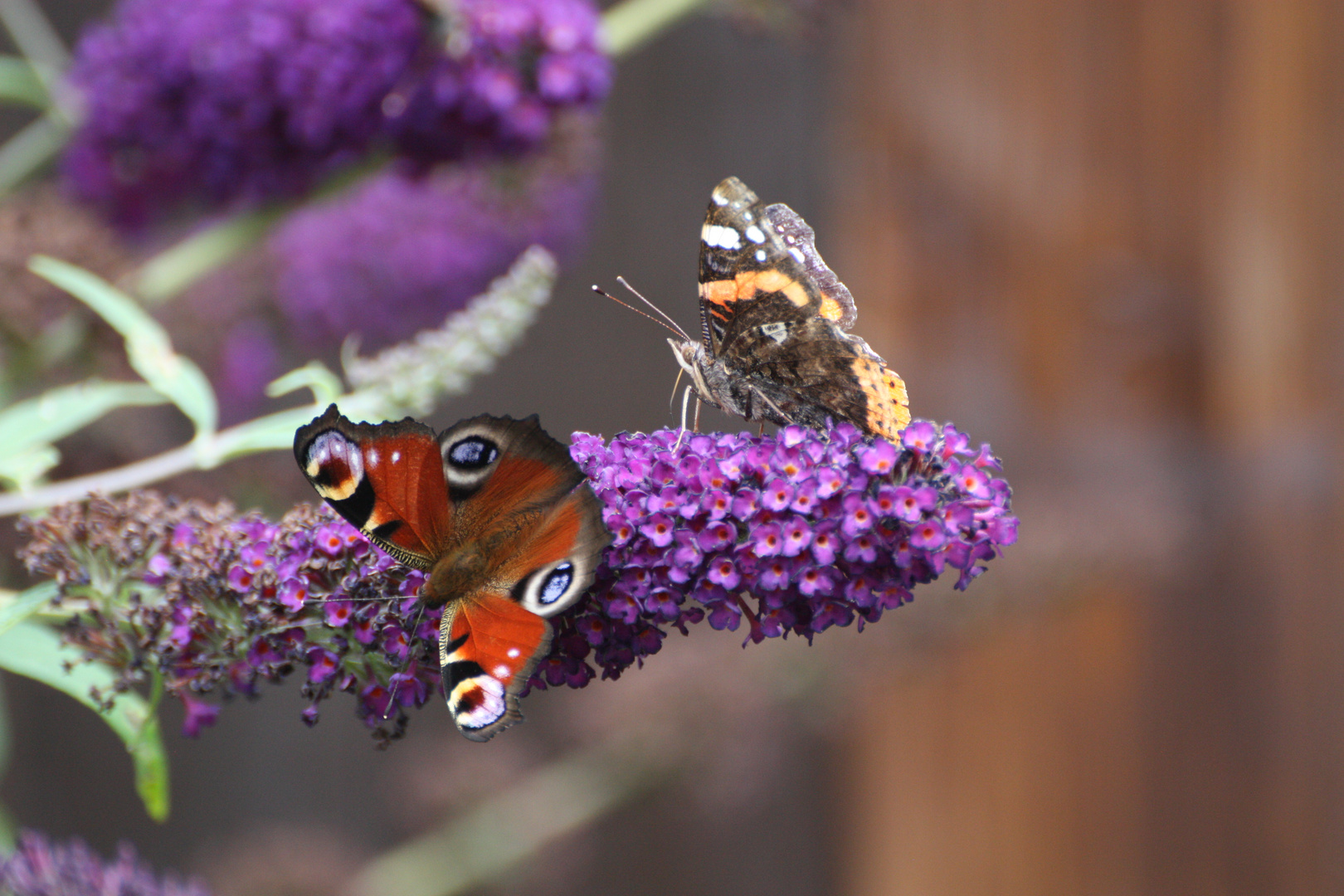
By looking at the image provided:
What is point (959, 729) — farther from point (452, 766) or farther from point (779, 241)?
point (779, 241)

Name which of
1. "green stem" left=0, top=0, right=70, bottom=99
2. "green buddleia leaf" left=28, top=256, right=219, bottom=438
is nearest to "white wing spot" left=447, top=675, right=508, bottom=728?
"green buddleia leaf" left=28, top=256, right=219, bottom=438

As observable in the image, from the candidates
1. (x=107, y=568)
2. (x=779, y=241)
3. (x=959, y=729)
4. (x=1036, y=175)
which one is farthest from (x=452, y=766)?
(x=1036, y=175)

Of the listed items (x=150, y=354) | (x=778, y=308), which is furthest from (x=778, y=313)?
(x=150, y=354)

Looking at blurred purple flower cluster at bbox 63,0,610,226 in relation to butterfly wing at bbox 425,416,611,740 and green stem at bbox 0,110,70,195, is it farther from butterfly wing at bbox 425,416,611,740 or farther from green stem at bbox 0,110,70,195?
butterfly wing at bbox 425,416,611,740

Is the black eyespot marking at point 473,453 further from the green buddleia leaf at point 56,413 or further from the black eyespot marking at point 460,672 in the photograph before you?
the green buddleia leaf at point 56,413

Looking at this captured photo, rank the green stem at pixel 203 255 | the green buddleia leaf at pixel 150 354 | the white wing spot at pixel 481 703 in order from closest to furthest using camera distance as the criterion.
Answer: the white wing spot at pixel 481 703 → the green buddleia leaf at pixel 150 354 → the green stem at pixel 203 255

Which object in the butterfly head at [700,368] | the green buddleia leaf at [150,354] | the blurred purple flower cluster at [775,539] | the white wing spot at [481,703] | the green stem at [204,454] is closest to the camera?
the white wing spot at [481,703]

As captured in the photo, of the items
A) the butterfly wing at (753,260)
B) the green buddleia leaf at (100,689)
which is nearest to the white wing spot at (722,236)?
the butterfly wing at (753,260)
